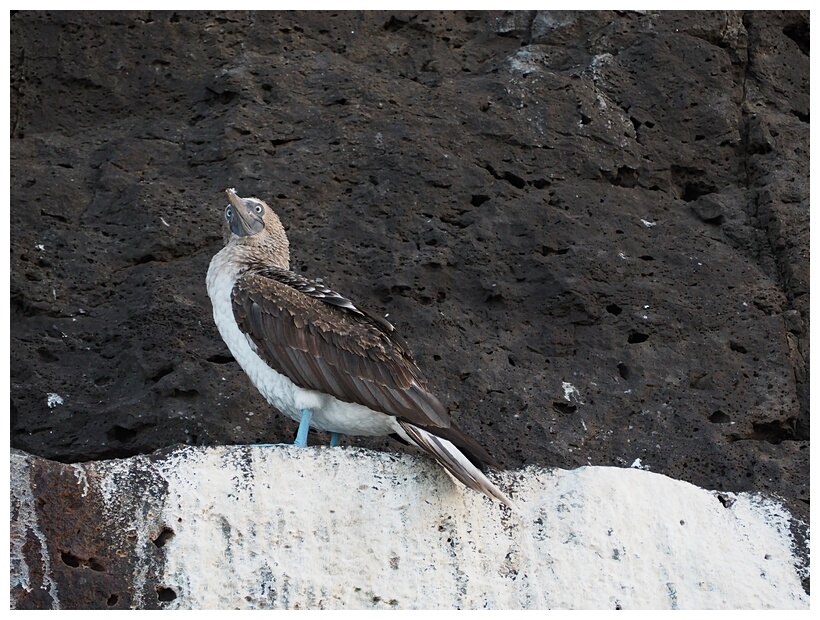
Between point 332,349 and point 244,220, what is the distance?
141cm

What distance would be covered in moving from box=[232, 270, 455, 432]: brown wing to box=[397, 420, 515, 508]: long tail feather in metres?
0.07

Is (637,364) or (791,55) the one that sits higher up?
(791,55)

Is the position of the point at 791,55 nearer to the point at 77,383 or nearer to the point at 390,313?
the point at 390,313

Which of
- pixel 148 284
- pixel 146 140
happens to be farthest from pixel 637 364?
pixel 146 140

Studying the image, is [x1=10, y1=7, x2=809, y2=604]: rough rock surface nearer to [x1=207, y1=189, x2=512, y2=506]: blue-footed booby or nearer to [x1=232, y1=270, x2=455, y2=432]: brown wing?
[x1=207, y1=189, x2=512, y2=506]: blue-footed booby

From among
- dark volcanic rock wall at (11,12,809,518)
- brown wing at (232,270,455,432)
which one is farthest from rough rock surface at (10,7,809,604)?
brown wing at (232,270,455,432)

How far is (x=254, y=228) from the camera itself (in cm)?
959

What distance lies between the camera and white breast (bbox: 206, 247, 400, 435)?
28.3 feet

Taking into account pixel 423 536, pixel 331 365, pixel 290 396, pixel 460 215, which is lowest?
pixel 423 536

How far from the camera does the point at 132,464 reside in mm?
8281

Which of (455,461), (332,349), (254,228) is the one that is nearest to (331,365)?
(332,349)

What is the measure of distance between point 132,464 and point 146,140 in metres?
3.99

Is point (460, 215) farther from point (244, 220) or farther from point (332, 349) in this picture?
point (332, 349)

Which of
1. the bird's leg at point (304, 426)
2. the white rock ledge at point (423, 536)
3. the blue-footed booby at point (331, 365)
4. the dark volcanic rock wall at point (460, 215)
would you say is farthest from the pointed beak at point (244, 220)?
the white rock ledge at point (423, 536)
